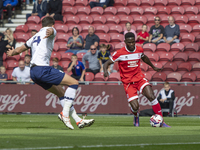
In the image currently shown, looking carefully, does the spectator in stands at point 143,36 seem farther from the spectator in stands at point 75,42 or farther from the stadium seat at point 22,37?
the stadium seat at point 22,37

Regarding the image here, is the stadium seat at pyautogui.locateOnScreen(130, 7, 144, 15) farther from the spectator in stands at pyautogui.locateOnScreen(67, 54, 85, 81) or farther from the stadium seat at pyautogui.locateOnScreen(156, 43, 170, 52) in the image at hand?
the spectator in stands at pyautogui.locateOnScreen(67, 54, 85, 81)

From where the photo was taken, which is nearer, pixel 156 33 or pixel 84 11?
pixel 156 33

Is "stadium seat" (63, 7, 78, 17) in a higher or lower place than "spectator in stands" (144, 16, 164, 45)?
higher

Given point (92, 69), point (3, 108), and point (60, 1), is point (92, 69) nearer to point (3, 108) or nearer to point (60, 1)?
point (3, 108)

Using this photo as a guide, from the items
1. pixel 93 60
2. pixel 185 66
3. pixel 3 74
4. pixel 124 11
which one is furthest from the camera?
pixel 124 11

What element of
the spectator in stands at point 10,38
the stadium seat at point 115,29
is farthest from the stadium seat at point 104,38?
the spectator in stands at point 10,38

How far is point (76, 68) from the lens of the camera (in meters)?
14.9

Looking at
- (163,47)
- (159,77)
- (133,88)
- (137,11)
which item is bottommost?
(159,77)

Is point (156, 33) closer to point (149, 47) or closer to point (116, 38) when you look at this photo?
point (149, 47)

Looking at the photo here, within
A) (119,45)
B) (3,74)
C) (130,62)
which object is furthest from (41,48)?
(119,45)

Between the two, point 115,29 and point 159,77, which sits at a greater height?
point 115,29

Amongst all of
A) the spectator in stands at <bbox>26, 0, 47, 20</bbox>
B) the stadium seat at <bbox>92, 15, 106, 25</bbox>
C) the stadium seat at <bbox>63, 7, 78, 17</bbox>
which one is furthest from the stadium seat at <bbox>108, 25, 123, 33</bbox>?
the spectator in stands at <bbox>26, 0, 47, 20</bbox>

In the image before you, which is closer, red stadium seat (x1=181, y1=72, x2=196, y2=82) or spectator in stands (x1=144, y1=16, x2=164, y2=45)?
red stadium seat (x1=181, y1=72, x2=196, y2=82)

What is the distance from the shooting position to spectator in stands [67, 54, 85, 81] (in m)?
14.8
